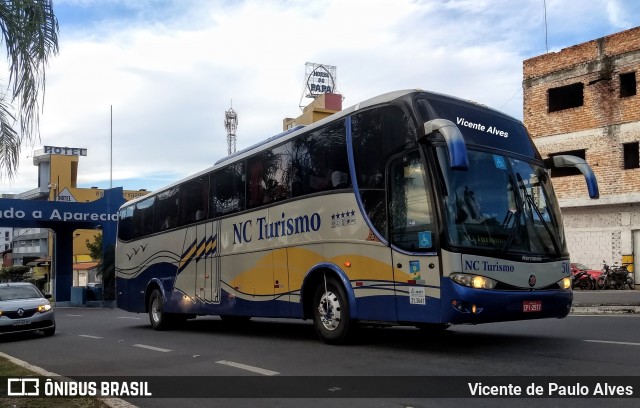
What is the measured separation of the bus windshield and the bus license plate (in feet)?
2.15

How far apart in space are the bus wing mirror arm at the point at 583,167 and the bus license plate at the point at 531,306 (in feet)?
8.00

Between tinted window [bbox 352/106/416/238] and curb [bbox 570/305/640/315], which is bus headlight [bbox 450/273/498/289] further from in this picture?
curb [bbox 570/305/640/315]

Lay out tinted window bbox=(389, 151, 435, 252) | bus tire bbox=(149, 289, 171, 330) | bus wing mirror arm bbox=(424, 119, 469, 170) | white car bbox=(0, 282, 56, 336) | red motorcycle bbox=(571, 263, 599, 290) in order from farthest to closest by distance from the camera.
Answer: red motorcycle bbox=(571, 263, 599, 290) → bus tire bbox=(149, 289, 171, 330) → white car bbox=(0, 282, 56, 336) → tinted window bbox=(389, 151, 435, 252) → bus wing mirror arm bbox=(424, 119, 469, 170)

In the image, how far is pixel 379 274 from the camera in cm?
897

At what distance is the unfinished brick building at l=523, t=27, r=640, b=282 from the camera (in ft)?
91.8

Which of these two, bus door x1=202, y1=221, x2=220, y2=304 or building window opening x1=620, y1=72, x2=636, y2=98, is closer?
bus door x1=202, y1=221, x2=220, y2=304

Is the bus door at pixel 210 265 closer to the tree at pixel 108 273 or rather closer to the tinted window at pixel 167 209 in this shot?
the tinted window at pixel 167 209

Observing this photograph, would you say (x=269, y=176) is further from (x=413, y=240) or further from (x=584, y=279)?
(x=584, y=279)

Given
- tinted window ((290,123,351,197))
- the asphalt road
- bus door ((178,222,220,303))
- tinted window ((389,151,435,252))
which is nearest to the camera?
the asphalt road

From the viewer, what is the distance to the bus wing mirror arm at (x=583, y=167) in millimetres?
9938

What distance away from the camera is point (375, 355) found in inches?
349

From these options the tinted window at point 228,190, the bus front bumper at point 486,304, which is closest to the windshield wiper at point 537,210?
the bus front bumper at point 486,304

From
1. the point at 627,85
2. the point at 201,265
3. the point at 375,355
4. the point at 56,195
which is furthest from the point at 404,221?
the point at 56,195

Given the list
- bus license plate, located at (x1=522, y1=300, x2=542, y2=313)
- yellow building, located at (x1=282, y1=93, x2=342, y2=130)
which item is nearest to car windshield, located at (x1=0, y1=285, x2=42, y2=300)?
bus license plate, located at (x1=522, y1=300, x2=542, y2=313)
